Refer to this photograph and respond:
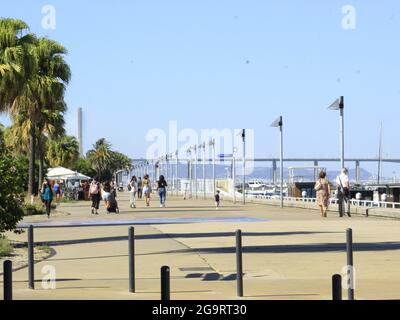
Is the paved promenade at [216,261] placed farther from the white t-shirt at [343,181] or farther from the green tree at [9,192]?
the white t-shirt at [343,181]

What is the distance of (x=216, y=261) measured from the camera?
640 inches

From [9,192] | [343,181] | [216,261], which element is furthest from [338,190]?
[9,192]

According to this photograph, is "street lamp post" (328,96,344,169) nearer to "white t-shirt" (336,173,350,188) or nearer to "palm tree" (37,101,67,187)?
"white t-shirt" (336,173,350,188)

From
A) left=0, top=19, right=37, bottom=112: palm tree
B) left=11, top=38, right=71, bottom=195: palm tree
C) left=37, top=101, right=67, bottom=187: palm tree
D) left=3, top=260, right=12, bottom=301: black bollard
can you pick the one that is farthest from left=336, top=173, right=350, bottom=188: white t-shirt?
left=37, top=101, right=67, bottom=187: palm tree

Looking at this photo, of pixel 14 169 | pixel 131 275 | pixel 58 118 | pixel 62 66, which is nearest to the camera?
pixel 131 275

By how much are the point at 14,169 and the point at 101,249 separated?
2.54 metres

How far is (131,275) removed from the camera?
1199 cm

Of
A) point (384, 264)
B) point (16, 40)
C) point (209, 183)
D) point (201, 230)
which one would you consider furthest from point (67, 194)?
point (384, 264)

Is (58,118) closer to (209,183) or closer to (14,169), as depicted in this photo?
(209,183)

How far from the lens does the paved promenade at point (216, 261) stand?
1199 cm

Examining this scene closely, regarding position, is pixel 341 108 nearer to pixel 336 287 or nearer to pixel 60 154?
pixel 336 287

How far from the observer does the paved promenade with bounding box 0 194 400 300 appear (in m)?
12.0

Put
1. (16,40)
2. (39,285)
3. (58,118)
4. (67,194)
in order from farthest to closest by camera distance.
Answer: (67,194)
(58,118)
(16,40)
(39,285)

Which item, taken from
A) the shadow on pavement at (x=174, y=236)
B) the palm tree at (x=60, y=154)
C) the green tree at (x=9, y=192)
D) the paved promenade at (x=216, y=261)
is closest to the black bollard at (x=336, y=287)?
the paved promenade at (x=216, y=261)
